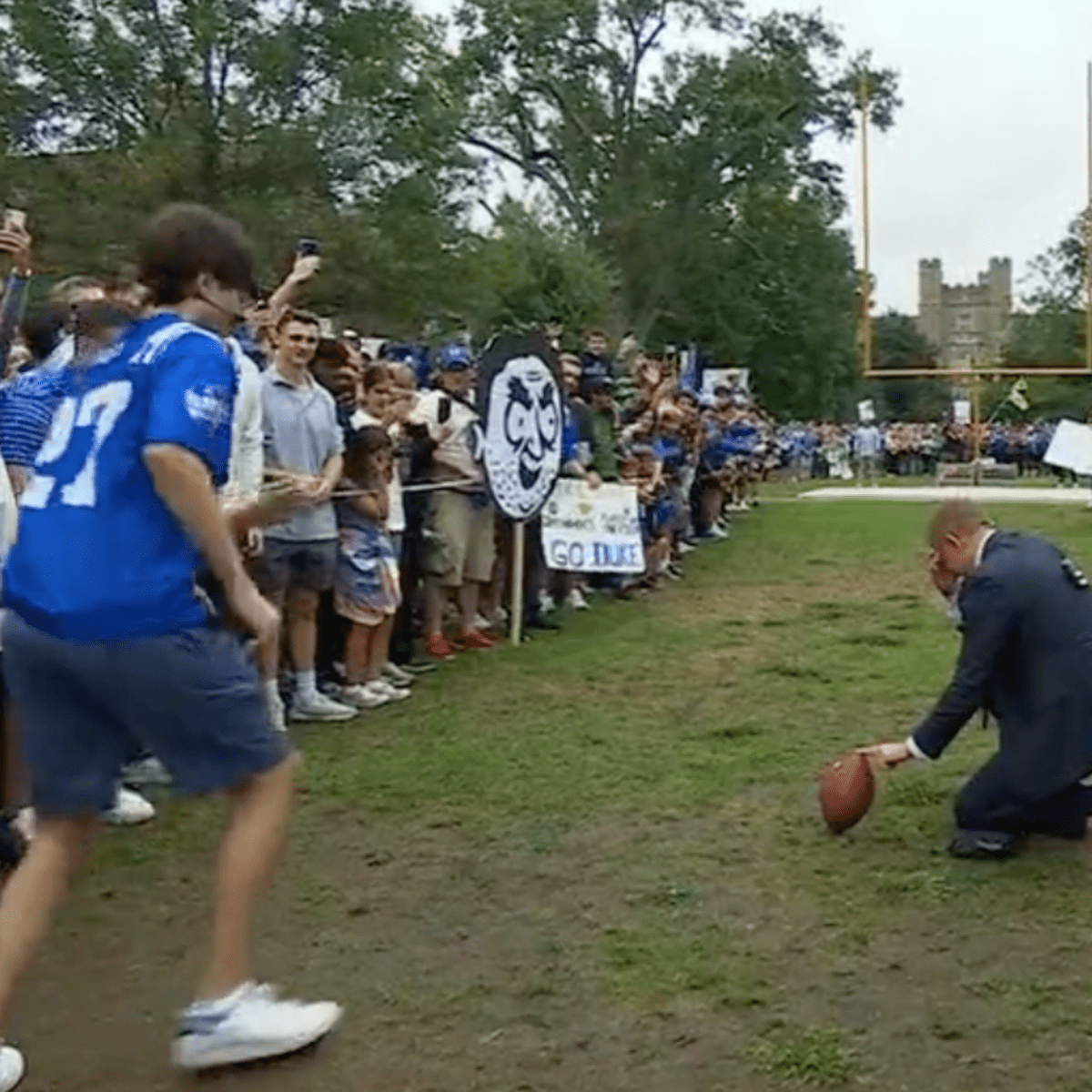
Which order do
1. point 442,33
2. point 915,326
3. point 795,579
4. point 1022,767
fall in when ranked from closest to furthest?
point 1022,767 → point 795,579 → point 442,33 → point 915,326

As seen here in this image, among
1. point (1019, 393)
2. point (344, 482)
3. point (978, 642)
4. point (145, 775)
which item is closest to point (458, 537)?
point (344, 482)

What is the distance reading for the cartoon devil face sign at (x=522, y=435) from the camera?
10203mm

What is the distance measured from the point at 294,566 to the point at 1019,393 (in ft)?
133

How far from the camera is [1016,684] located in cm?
581

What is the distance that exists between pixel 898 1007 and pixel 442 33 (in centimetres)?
4268

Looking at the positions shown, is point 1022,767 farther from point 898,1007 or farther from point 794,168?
point 794,168

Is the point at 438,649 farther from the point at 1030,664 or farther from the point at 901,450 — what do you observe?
the point at 901,450

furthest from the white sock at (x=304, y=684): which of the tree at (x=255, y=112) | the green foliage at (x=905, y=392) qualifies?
the green foliage at (x=905, y=392)

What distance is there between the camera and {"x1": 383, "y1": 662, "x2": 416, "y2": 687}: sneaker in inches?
356

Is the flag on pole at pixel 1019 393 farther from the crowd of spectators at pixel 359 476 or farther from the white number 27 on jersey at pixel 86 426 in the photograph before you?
the white number 27 on jersey at pixel 86 426

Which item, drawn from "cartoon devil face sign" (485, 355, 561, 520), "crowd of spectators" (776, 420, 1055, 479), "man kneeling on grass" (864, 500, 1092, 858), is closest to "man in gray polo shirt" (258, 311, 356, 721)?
"cartoon devil face sign" (485, 355, 561, 520)

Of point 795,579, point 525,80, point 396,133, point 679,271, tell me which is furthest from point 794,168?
point 795,579

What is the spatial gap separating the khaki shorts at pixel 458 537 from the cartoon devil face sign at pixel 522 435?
0.15 m

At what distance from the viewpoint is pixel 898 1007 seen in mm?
4430
